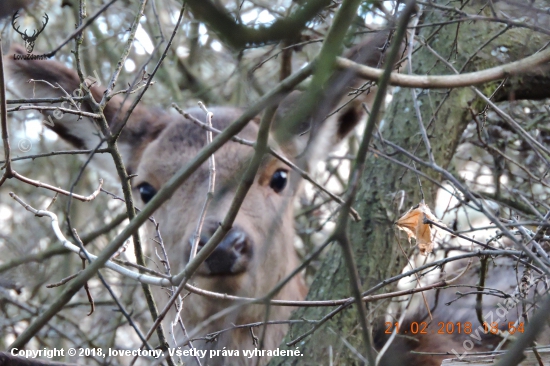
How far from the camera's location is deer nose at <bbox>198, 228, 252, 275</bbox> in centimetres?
428

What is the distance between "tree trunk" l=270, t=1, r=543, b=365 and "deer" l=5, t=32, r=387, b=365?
1.58 ft

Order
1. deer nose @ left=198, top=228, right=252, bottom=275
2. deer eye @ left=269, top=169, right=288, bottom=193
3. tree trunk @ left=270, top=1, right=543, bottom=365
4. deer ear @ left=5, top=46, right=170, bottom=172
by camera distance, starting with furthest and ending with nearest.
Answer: deer eye @ left=269, top=169, right=288, bottom=193 < deer ear @ left=5, top=46, right=170, bottom=172 < deer nose @ left=198, top=228, right=252, bottom=275 < tree trunk @ left=270, top=1, right=543, bottom=365

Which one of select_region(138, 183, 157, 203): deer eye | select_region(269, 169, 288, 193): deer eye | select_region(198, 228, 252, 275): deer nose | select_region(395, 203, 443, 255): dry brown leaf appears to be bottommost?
select_region(395, 203, 443, 255): dry brown leaf

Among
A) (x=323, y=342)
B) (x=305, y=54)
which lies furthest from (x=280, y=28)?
(x=305, y=54)

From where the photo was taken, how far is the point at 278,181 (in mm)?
5391

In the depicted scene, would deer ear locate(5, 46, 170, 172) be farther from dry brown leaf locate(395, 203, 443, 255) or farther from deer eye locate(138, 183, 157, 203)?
dry brown leaf locate(395, 203, 443, 255)

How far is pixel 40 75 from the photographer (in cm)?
529

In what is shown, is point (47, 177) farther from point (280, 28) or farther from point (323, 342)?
point (280, 28)

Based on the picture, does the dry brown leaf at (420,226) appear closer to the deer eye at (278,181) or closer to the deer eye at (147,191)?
the deer eye at (278,181)

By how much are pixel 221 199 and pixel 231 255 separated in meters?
0.46

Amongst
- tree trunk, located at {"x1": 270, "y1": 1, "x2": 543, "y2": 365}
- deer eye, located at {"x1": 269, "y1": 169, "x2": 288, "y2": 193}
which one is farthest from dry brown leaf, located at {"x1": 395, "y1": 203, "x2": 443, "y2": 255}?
deer eye, located at {"x1": 269, "y1": 169, "x2": 288, "y2": 193}

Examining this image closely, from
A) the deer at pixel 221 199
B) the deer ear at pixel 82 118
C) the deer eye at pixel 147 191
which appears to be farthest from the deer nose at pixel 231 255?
the deer ear at pixel 82 118

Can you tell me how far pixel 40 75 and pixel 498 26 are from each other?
3.69 meters

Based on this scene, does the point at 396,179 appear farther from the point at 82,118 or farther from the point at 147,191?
the point at 82,118
